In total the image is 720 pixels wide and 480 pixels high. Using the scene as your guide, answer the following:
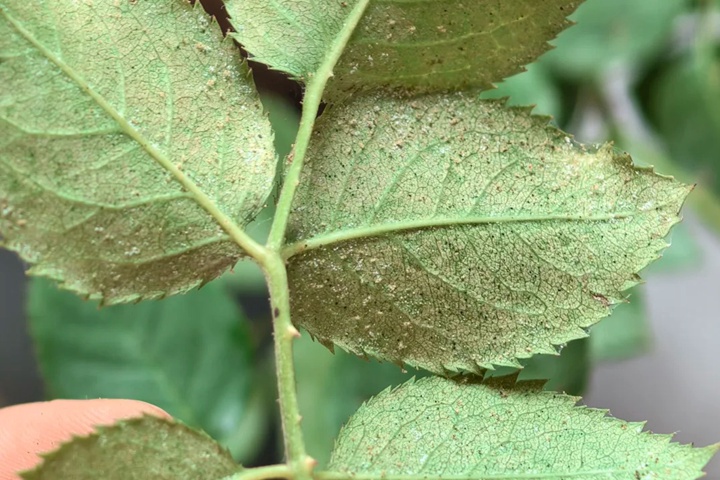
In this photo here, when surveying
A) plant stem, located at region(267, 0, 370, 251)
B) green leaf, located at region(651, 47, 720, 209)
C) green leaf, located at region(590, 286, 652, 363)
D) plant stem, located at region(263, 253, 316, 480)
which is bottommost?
plant stem, located at region(263, 253, 316, 480)

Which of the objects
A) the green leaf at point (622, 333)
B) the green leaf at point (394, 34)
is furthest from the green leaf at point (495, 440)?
the green leaf at point (622, 333)

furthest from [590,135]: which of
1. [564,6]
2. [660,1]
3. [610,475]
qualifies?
[610,475]

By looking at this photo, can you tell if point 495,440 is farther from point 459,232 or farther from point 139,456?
point 139,456

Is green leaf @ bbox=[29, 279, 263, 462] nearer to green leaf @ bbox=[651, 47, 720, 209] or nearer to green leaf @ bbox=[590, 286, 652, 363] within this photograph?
green leaf @ bbox=[590, 286, 652, 363]

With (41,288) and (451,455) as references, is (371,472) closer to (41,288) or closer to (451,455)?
(451,455)

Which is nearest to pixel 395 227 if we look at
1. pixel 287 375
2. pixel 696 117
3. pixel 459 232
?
pixel 459 232

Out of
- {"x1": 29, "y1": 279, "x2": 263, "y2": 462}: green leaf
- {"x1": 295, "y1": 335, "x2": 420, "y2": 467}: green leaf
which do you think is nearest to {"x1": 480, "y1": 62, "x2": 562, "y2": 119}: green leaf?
{"x1": 295, "y1": 335, "x2": 420, "y2": 467}: green leaf
